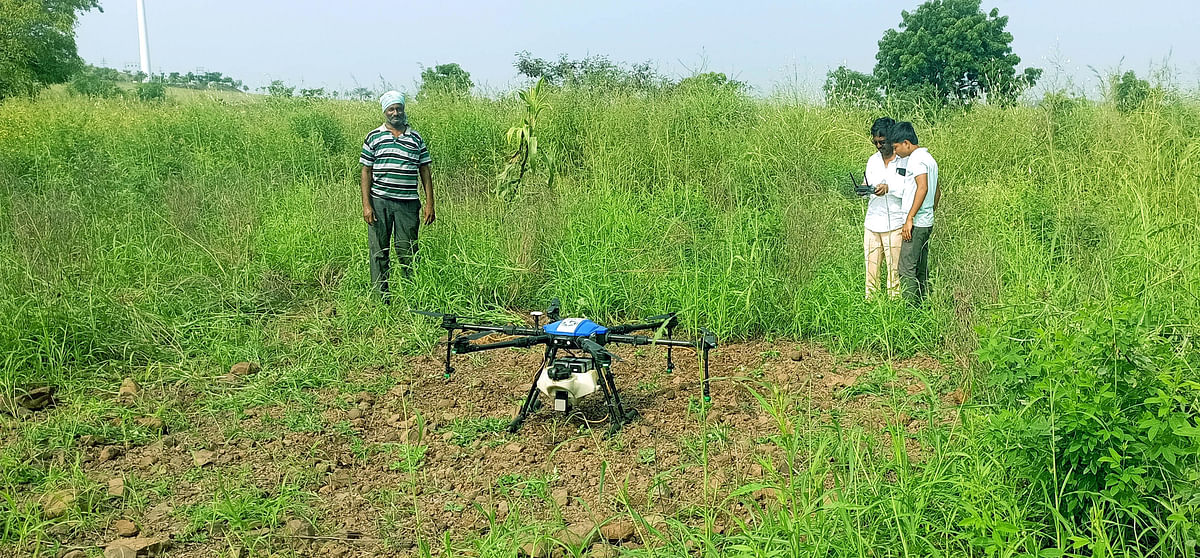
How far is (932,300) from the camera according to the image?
512 centimetres

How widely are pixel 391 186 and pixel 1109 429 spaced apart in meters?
4.72

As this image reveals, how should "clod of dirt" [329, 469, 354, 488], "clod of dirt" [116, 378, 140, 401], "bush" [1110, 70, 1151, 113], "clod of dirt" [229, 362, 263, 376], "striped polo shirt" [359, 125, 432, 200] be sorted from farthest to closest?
"bush" [1110, 70, 1151, 113], "striped polo shirt" [359, 125, 432, 200], "clod of dirt" [229, 362, 263, 376], "clod of dirt" [116, 378, 140, 401], "clod of dirt" [329, 469, 354, 488]

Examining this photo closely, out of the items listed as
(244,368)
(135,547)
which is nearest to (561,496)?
(135,547)

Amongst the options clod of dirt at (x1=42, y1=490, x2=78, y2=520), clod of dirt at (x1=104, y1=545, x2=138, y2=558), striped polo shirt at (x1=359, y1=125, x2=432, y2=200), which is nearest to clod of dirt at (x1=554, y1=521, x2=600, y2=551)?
clod of dirt at (x1=104, y1=545, x2=138, y2=558)

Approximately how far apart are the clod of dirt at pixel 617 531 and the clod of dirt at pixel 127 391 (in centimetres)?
275

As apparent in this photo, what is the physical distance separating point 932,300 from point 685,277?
143 cm

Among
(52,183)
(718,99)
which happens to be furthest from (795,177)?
→ (52,183)

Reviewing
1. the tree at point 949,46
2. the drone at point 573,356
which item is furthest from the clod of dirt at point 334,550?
the tree at point 949,46

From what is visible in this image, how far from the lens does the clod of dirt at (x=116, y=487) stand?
347 cm

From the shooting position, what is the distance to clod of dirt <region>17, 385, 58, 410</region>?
4.30 m

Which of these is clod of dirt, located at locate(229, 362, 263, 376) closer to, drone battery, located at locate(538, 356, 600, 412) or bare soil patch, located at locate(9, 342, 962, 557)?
bare soil patch, located at locate(9, 342, 962, 557)

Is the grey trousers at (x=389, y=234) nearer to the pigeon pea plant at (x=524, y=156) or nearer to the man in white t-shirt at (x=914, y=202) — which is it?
the pigeon pea plant at (x=524, y=156)

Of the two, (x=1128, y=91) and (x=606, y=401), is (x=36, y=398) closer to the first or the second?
(x=606, y=401)

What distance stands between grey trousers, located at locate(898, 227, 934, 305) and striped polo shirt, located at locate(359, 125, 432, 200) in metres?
3.20
